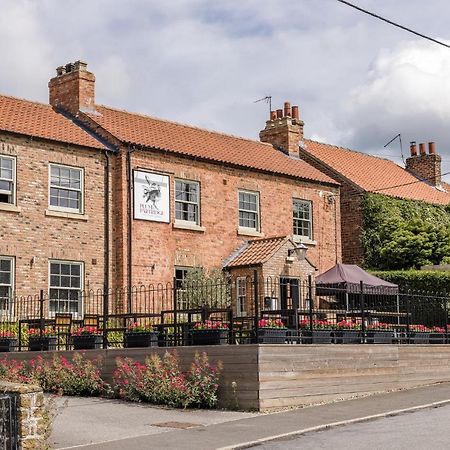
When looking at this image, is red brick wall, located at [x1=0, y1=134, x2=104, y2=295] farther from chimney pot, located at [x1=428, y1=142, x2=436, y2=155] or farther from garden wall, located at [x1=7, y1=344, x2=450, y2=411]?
chimney pot, located at [x1=428, y1=142, x2=436, y2=155]

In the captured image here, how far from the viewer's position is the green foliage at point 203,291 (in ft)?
77.0

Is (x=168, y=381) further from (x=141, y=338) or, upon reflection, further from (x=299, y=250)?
(x=299, y=250)

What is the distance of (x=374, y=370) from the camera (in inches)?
675

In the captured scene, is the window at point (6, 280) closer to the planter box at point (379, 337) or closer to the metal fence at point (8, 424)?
the planter box at point (379, 337)

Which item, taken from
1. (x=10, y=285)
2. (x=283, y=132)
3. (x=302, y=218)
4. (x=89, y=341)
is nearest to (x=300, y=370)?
(x=89, y=341)

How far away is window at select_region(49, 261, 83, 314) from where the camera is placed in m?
23.5

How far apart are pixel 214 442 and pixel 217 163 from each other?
1753cm

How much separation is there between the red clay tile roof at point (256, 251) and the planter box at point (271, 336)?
35.1 feet

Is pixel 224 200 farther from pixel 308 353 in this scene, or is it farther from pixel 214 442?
pixel 214 442

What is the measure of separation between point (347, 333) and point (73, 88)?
47.8 ft

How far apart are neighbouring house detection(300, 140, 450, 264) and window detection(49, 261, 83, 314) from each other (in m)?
13.9

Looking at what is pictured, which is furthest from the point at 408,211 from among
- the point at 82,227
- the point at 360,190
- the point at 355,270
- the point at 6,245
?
the point at 6,245

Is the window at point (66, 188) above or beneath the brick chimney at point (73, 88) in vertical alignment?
beneath

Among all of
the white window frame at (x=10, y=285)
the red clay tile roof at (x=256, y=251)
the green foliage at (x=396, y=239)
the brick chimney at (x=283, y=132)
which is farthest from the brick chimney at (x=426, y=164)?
the white window frame at (x=10, y=285)
